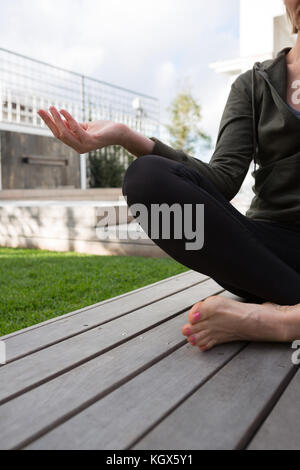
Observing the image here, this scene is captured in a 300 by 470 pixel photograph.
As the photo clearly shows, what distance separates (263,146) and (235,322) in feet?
1.84

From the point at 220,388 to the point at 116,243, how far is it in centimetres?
256

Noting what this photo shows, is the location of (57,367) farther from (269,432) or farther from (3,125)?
(3,125)

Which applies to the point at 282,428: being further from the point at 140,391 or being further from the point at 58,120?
the point at 58,120

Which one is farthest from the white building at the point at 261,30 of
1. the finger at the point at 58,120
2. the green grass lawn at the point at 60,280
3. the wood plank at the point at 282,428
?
the wood plank at the point at 282,428

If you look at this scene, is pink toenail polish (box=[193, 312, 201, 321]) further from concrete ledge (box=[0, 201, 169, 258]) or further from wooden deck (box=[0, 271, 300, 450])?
concrete ledge (box=[0, 201, 169, 258])

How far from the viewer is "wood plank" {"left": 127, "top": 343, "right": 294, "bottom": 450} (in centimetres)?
67

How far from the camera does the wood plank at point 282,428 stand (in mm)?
653

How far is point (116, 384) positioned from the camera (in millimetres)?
862

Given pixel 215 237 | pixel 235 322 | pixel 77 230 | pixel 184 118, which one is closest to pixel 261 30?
pixel 77 230

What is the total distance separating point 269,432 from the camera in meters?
0.69

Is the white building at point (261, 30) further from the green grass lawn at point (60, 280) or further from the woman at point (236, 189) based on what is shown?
the woman at point (236, 189)

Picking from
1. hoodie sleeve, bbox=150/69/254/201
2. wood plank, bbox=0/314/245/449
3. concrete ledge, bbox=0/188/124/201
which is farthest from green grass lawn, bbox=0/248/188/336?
concrete ledge, bbox=0/188/124/201

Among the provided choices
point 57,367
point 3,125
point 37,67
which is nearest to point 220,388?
point 57,367

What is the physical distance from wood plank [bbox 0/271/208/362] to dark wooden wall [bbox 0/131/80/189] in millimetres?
8067
